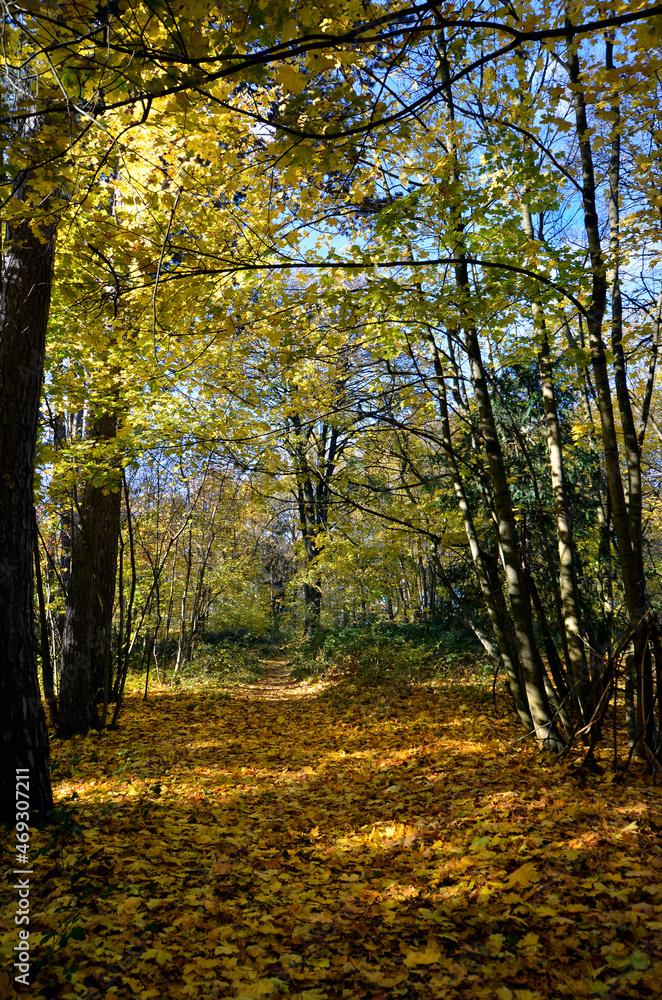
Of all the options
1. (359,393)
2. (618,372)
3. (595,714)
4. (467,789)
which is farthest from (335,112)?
(467,789)

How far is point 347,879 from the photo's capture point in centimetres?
328

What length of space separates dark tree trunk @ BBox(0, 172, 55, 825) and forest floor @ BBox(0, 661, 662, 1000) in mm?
519

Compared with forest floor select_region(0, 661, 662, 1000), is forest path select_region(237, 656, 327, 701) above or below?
below

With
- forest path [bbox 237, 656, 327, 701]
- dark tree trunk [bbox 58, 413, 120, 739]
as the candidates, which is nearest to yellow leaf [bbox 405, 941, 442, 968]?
dark tree trunk [bbox 58, 413, 120, 739]

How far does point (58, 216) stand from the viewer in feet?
10.5

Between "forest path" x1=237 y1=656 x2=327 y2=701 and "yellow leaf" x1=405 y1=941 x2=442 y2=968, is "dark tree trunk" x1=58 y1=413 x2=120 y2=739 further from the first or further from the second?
"yellow leaf" x1=405 y1=941 x2=442 y2=968

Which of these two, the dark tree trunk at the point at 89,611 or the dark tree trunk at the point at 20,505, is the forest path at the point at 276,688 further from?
the dark tree trunk at the point at 20,505

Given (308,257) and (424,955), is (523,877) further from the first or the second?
(308,257)

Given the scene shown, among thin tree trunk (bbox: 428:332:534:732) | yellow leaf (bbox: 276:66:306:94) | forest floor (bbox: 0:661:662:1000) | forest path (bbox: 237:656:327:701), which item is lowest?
forest path (bbox: 237:656:327:701)

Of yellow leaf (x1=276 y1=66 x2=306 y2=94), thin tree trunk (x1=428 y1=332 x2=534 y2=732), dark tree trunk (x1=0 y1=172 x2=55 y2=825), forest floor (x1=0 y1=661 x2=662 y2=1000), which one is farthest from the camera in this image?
thin tree trunk (x1=428 y1=332 x2=534 y2=732)

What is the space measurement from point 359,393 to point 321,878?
5087 millimetres

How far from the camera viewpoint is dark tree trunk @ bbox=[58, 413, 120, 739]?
21.0 feet

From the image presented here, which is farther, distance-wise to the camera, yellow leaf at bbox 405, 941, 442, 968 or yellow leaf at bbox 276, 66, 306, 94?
yellow leaf at bbox 405, 941, 442, 968

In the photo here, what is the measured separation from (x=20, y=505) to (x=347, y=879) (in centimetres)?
341
